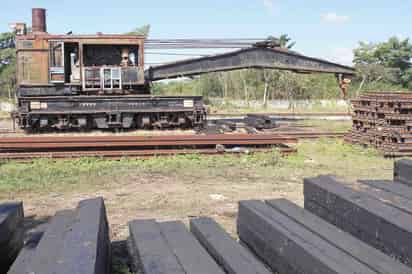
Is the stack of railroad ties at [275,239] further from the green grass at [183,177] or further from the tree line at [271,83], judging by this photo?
the tree line at [271,83]

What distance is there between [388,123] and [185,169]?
573 centimetres

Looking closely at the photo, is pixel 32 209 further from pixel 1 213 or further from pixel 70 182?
pixel 1 213

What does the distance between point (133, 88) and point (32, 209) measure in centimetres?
1030

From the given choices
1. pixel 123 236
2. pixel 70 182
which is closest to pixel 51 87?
pixel 70 182

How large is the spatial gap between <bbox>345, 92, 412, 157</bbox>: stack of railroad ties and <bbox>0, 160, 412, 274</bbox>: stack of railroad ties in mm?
7832

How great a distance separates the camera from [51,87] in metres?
15.8

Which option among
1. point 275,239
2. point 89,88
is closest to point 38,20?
point 89,88

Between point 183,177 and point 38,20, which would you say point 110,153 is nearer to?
point 183,177

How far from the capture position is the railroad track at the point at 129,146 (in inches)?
416

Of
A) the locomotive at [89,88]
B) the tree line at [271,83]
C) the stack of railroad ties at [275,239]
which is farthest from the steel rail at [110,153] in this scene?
the tree line at [271,83]

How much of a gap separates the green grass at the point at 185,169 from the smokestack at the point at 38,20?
9153 mm

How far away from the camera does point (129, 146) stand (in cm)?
1100

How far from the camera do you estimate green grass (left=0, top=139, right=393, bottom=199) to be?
328 inches

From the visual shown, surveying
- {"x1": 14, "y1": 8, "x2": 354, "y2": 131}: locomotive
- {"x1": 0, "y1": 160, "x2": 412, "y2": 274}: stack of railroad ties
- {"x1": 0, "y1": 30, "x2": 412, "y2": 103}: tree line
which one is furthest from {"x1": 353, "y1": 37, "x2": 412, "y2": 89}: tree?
{"x1": 0, "y1": 160, "x2": 412, "y2": 274}: stack of railroad ties
